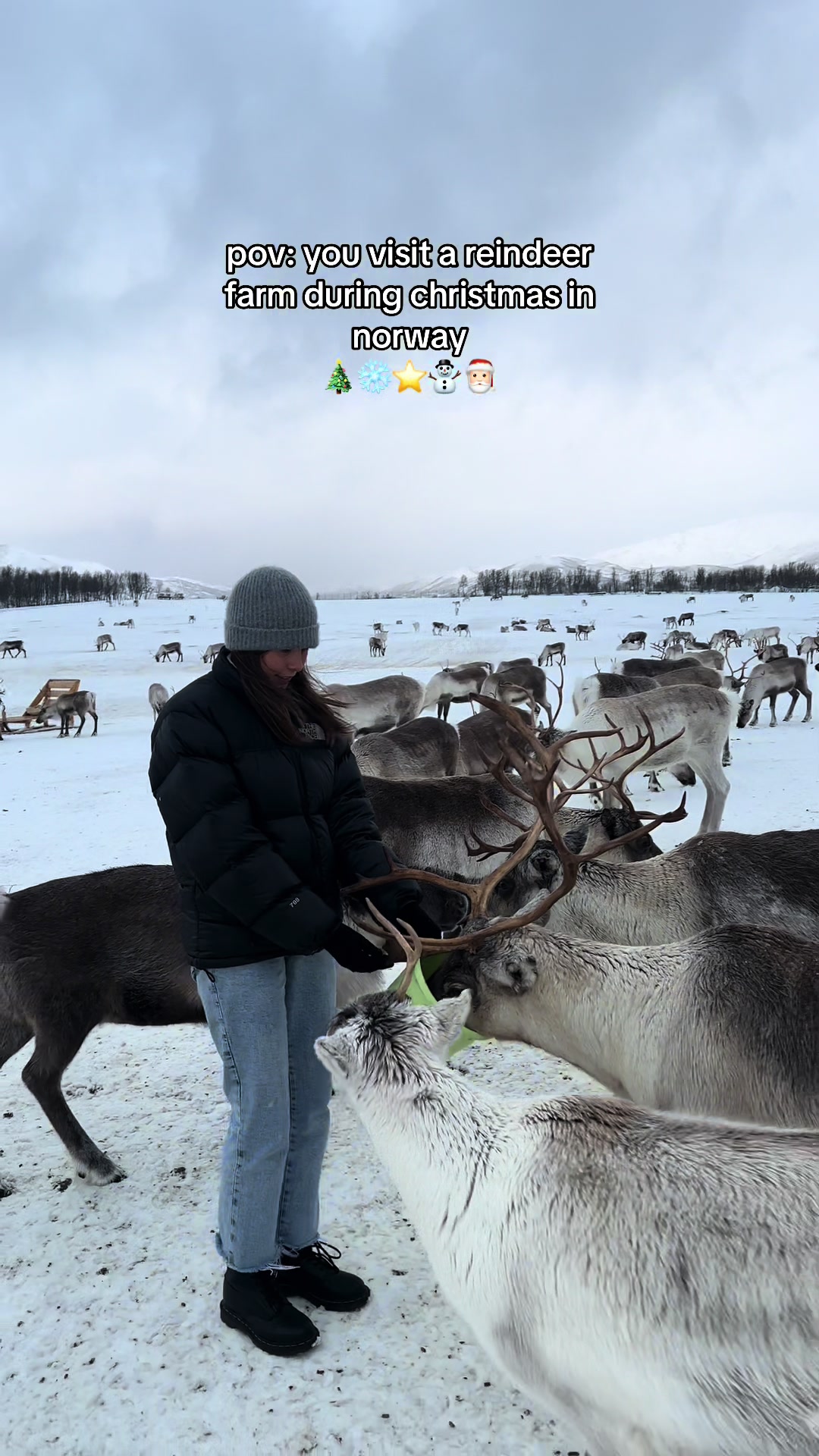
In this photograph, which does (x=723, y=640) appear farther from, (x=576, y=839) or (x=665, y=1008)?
(x=665, y=1008)

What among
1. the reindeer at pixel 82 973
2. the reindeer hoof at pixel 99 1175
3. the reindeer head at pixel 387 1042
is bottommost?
the reindeer hoof at pixel 99 1175

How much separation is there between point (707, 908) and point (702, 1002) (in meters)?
1.11

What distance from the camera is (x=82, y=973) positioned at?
10.1 ft

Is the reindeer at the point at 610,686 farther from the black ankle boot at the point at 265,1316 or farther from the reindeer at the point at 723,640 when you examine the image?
the reindeer at the point at 723,640

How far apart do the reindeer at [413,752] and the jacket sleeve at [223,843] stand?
18.5 ft

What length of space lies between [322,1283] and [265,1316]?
212 mm

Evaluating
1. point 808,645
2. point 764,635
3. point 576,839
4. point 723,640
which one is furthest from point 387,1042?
point 723,640

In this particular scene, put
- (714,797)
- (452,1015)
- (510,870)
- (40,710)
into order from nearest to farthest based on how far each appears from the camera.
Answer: (452,1015), (510,870), (714,797), (40,710)

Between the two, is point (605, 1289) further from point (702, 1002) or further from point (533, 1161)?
point (702, 1002)

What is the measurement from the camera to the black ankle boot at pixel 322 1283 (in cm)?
241

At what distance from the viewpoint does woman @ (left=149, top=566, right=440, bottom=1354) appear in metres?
2.11

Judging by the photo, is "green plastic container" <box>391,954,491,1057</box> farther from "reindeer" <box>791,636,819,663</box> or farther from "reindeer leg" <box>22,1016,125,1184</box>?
"reindeer" <box>791,636,819,663</box>

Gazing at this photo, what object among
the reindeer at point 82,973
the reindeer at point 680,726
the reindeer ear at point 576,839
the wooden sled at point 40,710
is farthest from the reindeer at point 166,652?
the reindeer at point 82,973

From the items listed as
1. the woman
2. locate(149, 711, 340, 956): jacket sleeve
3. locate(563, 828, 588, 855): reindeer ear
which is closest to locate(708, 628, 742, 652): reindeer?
locate(563, 828, 588, 855): reindeer ear
